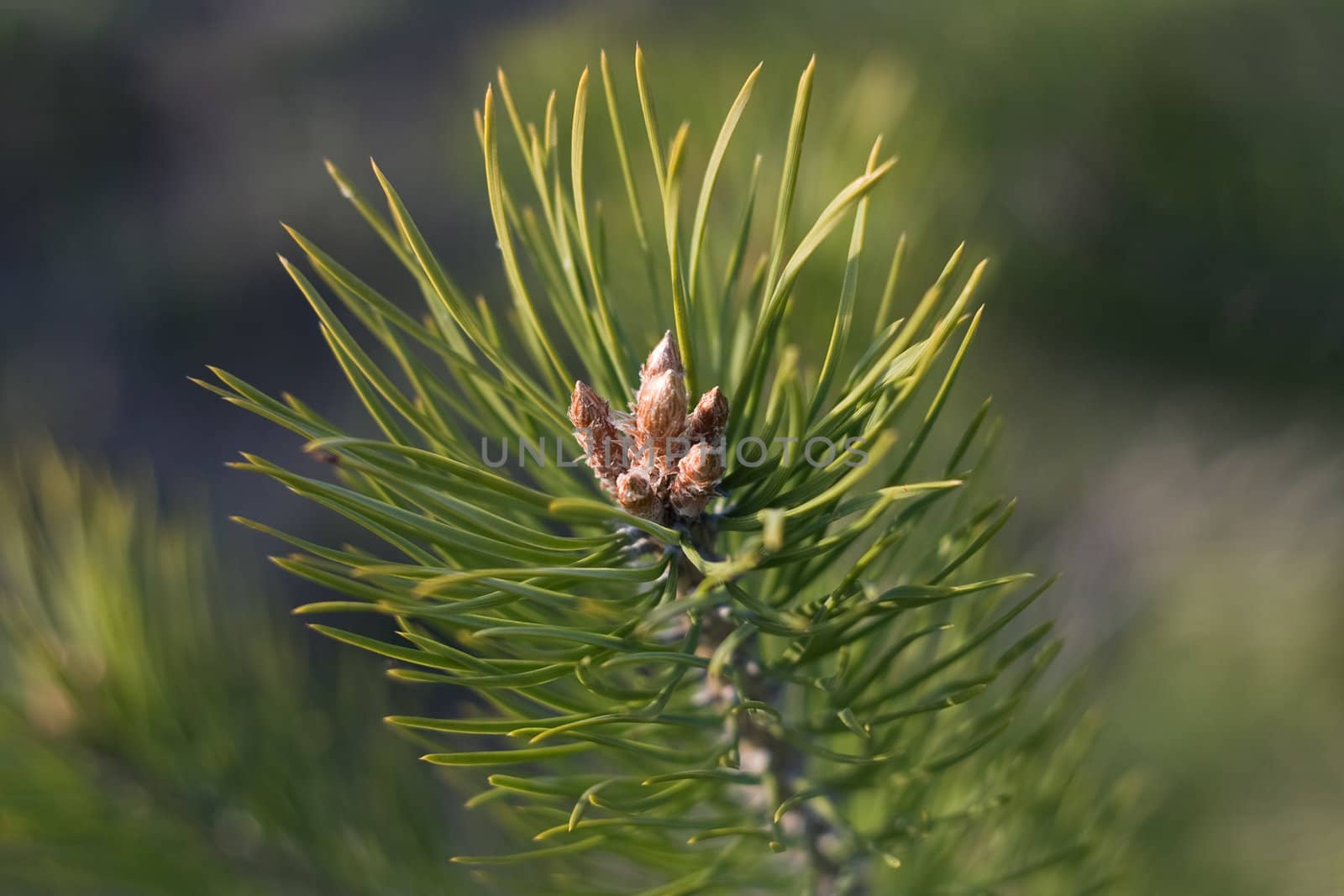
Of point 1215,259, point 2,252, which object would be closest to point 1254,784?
point 1215,259

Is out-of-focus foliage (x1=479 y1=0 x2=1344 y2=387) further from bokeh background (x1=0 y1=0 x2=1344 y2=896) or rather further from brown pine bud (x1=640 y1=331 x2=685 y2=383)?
brown pine bud (x1=640 y1=331 x2=685 y2=383)

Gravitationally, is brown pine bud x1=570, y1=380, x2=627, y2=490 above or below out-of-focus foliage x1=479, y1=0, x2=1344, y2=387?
below

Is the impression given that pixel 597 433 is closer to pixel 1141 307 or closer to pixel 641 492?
pixel 641 492

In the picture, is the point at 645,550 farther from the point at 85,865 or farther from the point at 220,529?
the point at 220,529

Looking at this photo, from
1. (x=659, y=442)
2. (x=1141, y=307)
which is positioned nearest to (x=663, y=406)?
(x=659, y=442)

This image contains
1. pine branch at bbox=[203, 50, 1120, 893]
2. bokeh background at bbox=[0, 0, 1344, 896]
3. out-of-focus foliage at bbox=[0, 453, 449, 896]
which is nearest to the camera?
pine branch at bbox=[203, 50, 1120, 893]

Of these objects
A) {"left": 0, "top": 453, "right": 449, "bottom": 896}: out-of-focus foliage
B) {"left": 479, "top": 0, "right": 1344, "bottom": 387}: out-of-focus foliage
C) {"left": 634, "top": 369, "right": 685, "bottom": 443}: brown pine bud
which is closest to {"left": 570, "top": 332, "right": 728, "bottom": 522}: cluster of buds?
{"left": 634, "top": 369, "right": 685, "bottom": 443}: brown pine bud
